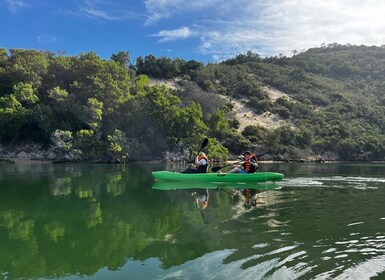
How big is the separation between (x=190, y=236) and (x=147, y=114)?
28737 mm

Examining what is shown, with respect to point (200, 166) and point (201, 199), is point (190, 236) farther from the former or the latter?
point (200, 166)

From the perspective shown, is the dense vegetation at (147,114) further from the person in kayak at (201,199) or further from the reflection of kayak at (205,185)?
the person in kayak at (201,199)

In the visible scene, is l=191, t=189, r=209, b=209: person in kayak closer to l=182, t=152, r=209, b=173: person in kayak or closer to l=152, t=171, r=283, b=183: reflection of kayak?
l=152, t=171, r=283, b=183: reflection of kayak

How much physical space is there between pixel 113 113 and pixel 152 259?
30838 millimetres

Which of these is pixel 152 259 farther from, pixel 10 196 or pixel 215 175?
pixel 215 175

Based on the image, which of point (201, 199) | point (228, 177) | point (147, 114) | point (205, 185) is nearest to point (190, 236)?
point (201, 199)

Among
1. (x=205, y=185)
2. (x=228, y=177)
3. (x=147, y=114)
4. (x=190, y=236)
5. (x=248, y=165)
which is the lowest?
(x=190, y=236)

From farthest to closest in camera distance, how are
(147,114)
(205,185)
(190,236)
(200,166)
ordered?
(147,114) < (200,166) < (205,185) < (190,236)

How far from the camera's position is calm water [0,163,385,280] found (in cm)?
604

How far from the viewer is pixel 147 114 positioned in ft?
119

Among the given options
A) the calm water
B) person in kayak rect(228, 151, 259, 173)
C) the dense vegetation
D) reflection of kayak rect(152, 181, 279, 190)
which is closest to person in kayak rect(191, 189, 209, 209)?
the calm water

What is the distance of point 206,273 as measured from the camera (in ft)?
19.3

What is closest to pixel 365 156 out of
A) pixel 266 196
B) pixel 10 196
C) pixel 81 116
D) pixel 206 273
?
pixel 81 116

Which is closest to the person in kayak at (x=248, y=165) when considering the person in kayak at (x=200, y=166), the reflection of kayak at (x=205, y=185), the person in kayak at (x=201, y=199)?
the reflection of kayak at (x=205, y=185)
